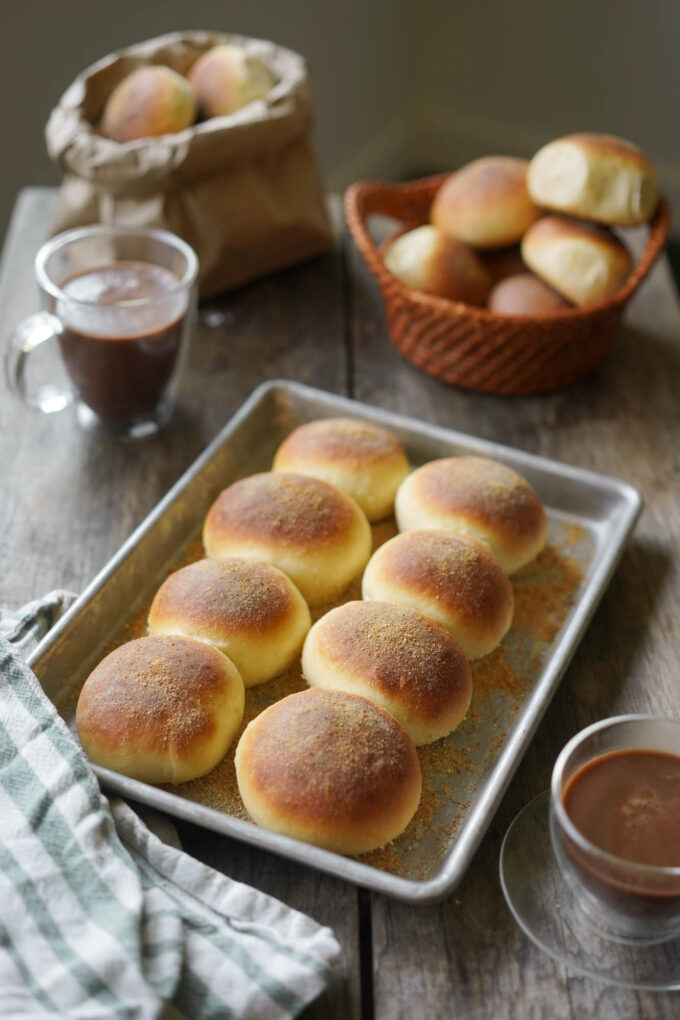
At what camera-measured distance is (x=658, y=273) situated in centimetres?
177

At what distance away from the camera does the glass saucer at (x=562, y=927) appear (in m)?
0.81

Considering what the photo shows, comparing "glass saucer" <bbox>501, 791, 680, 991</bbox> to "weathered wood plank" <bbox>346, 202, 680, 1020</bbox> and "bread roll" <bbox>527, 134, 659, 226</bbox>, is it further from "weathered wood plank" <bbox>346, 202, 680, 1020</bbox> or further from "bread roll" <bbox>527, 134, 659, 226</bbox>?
"bread roll" <bbox>527, 134, 659, 226</bbox>

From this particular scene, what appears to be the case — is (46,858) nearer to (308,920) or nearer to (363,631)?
(308,920)

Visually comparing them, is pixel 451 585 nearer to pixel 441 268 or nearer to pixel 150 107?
pixel 441 268

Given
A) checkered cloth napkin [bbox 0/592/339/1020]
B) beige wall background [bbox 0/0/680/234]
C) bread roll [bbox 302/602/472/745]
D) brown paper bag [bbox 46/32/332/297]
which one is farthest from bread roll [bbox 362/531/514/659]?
beige wall background [bbox 0/0/680/234]

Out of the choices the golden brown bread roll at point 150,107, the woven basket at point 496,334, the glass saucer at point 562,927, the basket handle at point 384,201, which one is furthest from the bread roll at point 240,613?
the golden brown bread roll at point 150,107

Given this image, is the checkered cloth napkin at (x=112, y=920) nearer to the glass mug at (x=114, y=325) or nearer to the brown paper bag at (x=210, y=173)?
the glass mug at (x=114, y=325)

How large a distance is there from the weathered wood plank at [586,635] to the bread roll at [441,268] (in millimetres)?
145

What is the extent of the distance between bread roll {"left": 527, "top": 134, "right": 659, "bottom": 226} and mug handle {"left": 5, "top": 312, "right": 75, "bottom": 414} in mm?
702

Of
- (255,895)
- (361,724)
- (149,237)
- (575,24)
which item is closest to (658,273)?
(149,237)

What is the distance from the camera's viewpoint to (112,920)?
2.55 feet

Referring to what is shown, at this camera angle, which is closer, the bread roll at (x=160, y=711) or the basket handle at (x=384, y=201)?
the bread roll at (x=160, y=711)

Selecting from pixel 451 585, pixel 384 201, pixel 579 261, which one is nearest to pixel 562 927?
pixel 451 585

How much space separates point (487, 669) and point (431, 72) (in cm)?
270
